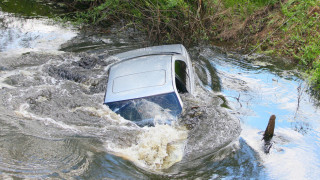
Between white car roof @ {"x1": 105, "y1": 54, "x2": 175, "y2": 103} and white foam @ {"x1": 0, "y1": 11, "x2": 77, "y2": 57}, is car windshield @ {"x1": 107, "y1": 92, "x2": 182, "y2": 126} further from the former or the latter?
white foam @ {"x1": 0, "y1": 11, "x2": 77, "y2": 57}

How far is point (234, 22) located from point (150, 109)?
719 centimetres

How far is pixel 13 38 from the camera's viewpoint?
10281 millimetres

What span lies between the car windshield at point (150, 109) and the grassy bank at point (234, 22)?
4.69 m

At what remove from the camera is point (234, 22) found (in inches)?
450

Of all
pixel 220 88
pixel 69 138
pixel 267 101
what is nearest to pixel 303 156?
pixel 267 101

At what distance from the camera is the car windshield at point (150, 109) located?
517 cm

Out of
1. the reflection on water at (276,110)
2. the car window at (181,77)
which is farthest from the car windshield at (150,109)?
the reflection on water at (276,110)

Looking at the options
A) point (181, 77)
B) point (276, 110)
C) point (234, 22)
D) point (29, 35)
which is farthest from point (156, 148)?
point (234, 22)

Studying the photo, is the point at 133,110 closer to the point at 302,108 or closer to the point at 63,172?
the point at 63,172

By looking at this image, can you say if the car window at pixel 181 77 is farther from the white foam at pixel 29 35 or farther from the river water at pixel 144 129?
the white foam at pixel 29 35

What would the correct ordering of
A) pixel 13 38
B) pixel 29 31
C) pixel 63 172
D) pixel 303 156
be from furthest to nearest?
pixel 29 31 < pixel 13 38 < pixel 303 156 < pixel 63 172

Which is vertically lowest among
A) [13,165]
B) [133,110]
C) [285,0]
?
[13,165]

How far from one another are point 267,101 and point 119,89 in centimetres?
352

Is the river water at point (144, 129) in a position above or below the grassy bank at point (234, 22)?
below
